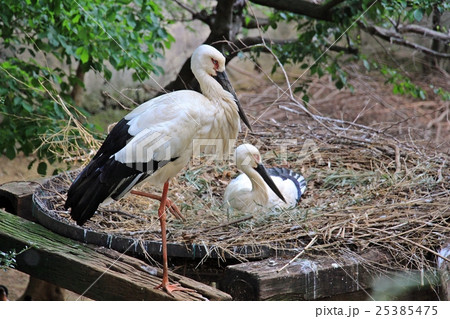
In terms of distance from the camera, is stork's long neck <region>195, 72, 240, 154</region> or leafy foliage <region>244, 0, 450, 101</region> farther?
leafy foliage <region>244, 0, 450, 101</region>

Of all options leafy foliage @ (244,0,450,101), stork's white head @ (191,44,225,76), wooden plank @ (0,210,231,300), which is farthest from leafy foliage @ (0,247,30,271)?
leafy foliage @ (244,0,450,101)

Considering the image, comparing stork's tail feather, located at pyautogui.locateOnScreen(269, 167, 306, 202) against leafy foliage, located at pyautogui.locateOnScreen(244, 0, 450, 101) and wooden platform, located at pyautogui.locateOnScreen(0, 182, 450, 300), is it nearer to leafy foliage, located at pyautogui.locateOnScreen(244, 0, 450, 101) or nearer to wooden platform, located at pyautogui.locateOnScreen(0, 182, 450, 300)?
leafy foliage, located at pyautogui.locateOnScreen(244, 0, 450, 101)

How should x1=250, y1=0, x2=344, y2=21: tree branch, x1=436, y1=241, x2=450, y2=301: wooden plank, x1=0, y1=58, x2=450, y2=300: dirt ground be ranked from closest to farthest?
1. x1=436, y1=241, x2=450, y2=301: wooden plank
2. x1=250, y1=0, x2=344, y2=21: tree branch
3. x1=0, y1=58, x2=450, y2=300: dirt ground

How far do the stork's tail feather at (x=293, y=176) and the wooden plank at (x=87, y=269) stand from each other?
4.25 ft

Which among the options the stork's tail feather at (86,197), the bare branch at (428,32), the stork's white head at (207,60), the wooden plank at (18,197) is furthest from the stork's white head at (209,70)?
the bare branch at (428,32)

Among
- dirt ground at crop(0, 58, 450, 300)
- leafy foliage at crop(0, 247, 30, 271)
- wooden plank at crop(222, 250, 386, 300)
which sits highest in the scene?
dirt ground at crop(0, 58, 450, 300)

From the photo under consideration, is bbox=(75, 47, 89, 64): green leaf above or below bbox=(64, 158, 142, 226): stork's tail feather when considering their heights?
above

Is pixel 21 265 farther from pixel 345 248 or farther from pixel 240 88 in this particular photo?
pixel 240 88

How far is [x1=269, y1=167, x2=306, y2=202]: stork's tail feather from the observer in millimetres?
3656

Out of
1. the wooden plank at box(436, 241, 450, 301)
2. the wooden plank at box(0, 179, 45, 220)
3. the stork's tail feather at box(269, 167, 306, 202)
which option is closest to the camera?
the wooden plank at box(436, 241, 450, 301)

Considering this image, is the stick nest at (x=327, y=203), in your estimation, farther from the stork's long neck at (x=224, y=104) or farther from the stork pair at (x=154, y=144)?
the stork's long neck at (x=224, y=104)

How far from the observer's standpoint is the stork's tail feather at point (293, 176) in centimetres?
366
